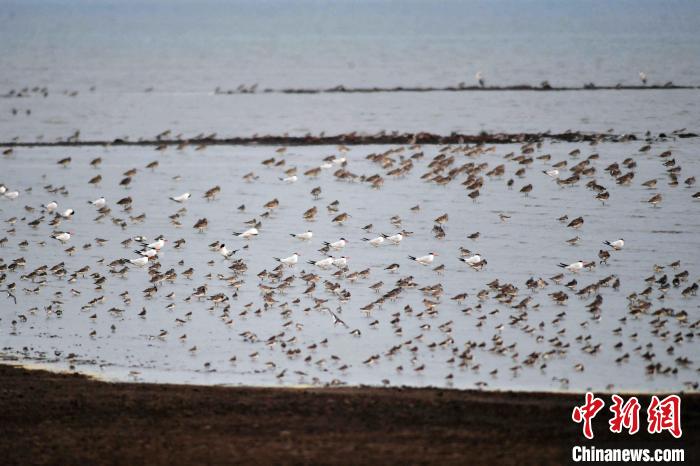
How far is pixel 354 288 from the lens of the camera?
19.7 metres

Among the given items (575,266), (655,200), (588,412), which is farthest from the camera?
(655,200)

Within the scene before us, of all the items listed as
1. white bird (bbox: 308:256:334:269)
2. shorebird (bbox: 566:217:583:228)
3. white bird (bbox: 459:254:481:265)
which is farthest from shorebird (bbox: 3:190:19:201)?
shorebird (bbox: 566:217:583:228)

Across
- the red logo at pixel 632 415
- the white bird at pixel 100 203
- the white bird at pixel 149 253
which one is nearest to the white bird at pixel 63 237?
the white bird at pixel 149 253

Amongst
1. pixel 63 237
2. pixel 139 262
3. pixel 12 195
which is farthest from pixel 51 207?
pixel 139 262

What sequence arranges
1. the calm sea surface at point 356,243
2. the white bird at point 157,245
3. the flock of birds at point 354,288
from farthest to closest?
the white bird at point 157,245, the flock of birds at point 354,288, the calm sea surface at point 356,243

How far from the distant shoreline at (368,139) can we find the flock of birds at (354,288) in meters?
7.93

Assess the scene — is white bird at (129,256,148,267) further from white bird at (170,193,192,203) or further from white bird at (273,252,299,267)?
white bird at (170,193,192,203)

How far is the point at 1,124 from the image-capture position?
5178 cm

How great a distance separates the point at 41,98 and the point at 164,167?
34.4m

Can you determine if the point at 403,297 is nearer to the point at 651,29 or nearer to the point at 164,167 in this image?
the point at 164,167

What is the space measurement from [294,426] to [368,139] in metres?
29.3
